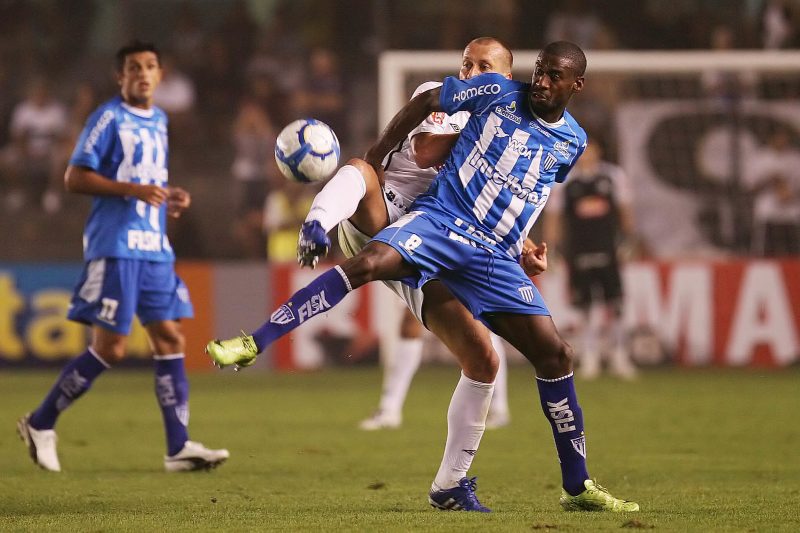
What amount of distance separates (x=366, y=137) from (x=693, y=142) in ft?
13.5

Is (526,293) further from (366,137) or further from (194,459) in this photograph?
(366,137)

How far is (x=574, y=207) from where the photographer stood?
14.6 m

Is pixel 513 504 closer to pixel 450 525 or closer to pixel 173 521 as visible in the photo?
pixel 450 525

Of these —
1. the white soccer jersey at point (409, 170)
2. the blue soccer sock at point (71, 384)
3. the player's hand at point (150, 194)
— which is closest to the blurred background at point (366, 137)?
the blue soccer sock at point (71, 384)

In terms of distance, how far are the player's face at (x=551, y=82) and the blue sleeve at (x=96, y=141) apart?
9.30 ft

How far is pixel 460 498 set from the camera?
5773mm

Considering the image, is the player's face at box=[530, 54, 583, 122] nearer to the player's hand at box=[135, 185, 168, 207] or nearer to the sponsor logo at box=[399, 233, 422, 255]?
the sponsor logo at box=[399, 233, 422, 255]

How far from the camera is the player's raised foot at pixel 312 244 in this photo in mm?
5141

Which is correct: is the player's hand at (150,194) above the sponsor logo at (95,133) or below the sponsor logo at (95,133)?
below

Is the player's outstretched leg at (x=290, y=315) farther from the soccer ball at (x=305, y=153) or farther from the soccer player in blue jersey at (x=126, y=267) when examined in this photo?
the soccer player in blue jersey at (x=126, y=267)

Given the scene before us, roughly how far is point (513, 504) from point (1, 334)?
9785 millimetres

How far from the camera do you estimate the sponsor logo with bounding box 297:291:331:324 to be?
5.19 meters

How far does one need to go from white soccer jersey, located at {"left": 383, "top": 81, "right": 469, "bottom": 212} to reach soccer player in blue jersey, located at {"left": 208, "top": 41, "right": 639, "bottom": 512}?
0.94ft

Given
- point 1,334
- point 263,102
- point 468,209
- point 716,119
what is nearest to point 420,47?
point 263,102
